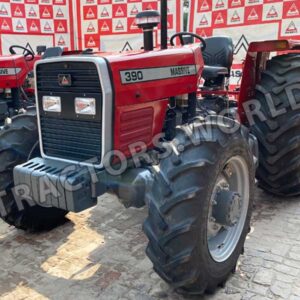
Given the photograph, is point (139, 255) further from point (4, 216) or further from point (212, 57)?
point (212, 57)

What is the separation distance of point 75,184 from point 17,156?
30.4 inches

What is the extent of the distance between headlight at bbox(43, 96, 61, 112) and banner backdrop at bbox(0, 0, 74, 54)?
6.58m

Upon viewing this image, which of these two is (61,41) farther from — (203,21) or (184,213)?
(184,213)

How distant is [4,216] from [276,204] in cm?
229

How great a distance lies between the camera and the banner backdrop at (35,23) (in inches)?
329

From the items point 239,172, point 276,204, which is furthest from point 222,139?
point 276,204

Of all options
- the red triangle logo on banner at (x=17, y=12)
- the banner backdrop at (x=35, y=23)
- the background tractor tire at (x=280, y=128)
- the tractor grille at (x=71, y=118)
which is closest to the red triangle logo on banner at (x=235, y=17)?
the banner backdrop at (x=35, y=23)

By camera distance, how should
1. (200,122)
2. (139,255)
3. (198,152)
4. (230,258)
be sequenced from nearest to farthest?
(198,152) → (200,122) → (230,258) → (139,255)

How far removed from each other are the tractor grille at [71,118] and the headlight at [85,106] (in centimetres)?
2

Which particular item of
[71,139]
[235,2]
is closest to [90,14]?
[235,2]

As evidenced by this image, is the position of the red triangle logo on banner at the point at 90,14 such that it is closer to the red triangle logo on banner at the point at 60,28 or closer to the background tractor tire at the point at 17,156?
the red triangle logo on banner at the point at 60,28

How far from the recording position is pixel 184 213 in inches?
78.2

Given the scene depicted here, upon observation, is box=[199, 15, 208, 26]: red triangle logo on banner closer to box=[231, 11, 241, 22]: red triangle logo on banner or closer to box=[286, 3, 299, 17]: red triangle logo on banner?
box=[231, 11, 241, 22]: red triangle logo on banner

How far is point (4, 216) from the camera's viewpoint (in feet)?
9.22
